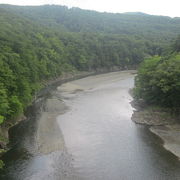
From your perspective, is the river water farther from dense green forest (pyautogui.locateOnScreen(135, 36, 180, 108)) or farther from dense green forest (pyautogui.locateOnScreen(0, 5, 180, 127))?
dense green forest (pyautogui.locateOnScreen(0, 5, 180, 127))

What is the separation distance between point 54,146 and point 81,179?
33.6 ft

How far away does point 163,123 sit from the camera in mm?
49062

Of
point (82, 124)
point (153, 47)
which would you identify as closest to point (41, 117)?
point (82, 124)

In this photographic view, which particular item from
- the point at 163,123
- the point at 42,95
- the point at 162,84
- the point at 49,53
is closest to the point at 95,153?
the point at 163,123

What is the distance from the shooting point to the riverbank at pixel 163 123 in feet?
134

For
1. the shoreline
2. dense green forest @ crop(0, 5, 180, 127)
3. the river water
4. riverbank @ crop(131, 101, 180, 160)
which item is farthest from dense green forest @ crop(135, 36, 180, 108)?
dense green forest @ crop(0, 5, 180, 127)

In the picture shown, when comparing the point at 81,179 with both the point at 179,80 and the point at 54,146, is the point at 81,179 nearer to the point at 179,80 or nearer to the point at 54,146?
the point at 54,146

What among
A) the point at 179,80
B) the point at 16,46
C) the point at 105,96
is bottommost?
the point at 105,96

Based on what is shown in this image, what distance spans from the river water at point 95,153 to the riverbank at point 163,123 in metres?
1.34

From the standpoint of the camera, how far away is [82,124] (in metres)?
49.6

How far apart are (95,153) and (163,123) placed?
57.4ft

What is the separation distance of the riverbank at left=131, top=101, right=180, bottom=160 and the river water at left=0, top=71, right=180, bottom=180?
1340 millimetres

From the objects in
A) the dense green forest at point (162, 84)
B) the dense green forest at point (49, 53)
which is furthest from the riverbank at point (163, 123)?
the dense green forest at point (49, 53)

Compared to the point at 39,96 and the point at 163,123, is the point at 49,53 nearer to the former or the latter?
the point at 39,96
